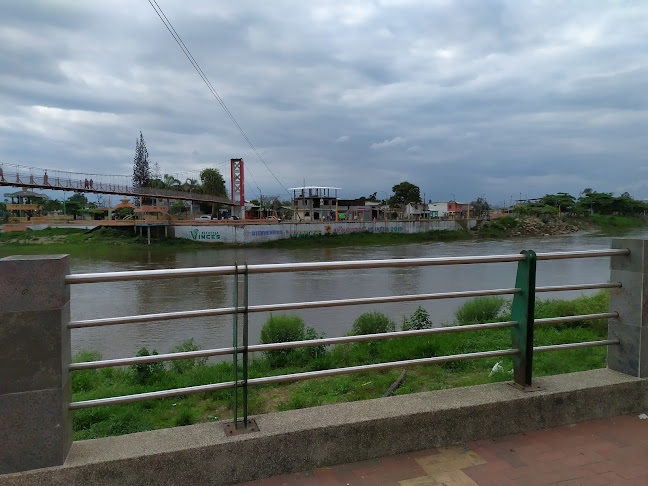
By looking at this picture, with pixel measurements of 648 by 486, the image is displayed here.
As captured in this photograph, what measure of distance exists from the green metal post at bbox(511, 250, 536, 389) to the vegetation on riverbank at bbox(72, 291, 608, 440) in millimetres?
1424

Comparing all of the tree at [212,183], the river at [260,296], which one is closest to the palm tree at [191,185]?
the tree at [212,183]

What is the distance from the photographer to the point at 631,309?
2.97 meters

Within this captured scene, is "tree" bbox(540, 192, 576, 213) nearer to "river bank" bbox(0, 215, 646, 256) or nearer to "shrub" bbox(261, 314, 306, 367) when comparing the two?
"river bank" bbox(0, 215, 646, 256)

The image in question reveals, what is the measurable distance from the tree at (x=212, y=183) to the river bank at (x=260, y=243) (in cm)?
2556

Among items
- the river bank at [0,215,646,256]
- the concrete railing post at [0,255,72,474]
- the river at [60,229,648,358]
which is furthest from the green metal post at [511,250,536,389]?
the river bank at [0,215,646,256]

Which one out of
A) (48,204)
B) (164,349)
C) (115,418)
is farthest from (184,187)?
(115,418)

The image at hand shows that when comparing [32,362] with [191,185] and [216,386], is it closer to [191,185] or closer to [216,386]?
[216,386]

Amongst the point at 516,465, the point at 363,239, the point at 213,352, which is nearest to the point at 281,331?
the point at 213,352

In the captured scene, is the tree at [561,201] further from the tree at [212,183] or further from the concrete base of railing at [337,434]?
the concrete base of railing at [337,434]

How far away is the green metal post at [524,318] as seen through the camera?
8.94 ft

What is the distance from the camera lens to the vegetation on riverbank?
177 inches

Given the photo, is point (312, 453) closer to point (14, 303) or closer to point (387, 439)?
point (387, 439)

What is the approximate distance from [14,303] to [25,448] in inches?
23.7

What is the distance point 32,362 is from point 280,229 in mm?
48139
